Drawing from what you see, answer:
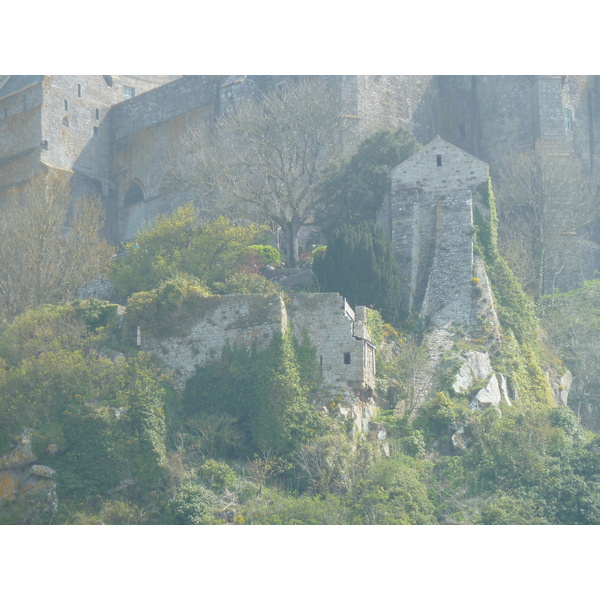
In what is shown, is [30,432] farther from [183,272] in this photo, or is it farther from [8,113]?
[8,113]

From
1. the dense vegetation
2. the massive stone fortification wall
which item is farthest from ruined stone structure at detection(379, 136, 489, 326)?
the massive stone fortification wall

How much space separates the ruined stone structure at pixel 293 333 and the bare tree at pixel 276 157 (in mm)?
9184

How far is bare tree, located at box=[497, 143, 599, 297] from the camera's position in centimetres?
5144

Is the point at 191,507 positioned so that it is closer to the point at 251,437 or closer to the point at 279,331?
the point at 251,437

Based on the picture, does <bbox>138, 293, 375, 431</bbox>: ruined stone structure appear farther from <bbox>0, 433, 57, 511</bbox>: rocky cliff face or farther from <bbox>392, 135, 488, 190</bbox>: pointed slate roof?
<bbox>392, 135, 488, 190</bbox>: pointed slate roof

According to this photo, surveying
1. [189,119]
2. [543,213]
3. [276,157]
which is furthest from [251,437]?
[189,119]

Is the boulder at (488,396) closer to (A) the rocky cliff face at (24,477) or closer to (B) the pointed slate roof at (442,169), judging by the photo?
(B) the pointed slate roof at (442,169)

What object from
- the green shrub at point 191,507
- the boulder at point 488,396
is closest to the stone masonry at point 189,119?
the boulder at point 488,396

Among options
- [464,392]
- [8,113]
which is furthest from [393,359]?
[8,113]

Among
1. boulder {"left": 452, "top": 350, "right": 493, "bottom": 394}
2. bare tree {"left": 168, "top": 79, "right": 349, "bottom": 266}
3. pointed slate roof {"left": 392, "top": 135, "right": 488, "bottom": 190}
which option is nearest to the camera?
boulder {"left": 452, "top": 350, "right": 493, "bottom": 394}

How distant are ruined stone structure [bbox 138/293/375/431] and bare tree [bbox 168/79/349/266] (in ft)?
30.1

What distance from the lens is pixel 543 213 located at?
2071 inches

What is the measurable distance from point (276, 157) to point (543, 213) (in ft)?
33.3

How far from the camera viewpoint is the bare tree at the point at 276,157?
5028cm
